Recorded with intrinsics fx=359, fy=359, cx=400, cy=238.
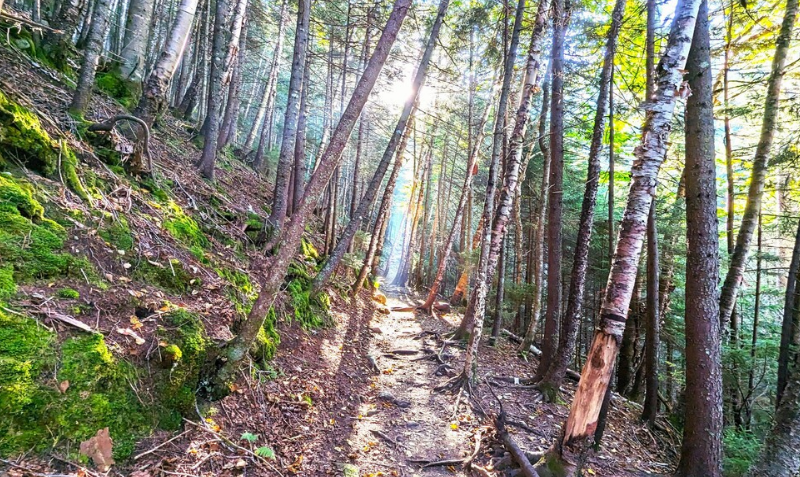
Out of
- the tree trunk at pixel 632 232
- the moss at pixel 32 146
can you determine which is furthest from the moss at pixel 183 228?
the tree trunk at pixel 632 232

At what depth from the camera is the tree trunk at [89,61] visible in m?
5.41

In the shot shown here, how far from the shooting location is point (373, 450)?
4855 millimetres

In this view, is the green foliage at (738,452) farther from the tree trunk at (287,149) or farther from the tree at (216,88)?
the tree at (216,88)

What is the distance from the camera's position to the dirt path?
468cm

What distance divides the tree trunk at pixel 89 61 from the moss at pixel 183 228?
1924 mm

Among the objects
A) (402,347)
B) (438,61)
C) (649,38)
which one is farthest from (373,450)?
(438,61)

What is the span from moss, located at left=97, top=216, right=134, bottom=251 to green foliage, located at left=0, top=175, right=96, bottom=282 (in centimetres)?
42

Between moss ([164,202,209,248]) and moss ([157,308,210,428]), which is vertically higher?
moss ([164,202,209,248])

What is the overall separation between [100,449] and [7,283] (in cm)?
151

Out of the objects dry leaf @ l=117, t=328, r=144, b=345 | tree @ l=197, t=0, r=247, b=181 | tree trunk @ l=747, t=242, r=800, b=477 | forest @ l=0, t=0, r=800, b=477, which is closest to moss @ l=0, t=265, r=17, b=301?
forest @ l=0, t=0, r=800, b=477

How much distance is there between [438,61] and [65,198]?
14.3 metres

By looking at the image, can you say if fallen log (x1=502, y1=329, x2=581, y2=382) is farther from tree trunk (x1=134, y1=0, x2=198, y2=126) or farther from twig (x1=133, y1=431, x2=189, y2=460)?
tree trunk (x1=134, y1=0, x2=198, y2=126)

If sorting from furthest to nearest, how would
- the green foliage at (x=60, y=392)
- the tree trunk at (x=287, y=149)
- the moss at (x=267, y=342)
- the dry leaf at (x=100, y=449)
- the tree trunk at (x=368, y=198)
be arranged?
1. the tree trunk at (x=368, y=198)
2. the tree trunk at (x=287, y=149)
3. the moss at (x=267, y=342)
4. the dry leaf at (x=100, y=449)
5. the green foliage at (x=60, y=392)

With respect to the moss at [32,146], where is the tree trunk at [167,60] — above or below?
above
